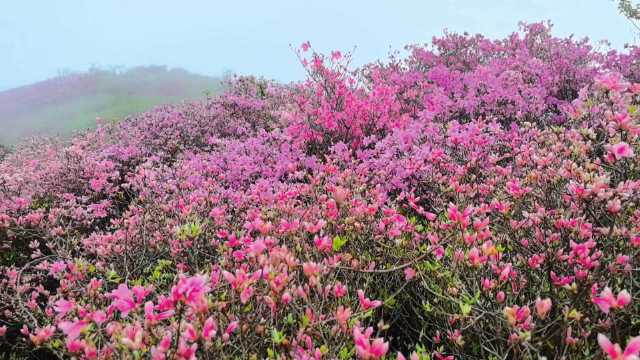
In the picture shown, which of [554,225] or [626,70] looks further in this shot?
[626,70]

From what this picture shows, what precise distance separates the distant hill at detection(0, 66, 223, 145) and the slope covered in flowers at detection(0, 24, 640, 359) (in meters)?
16.7

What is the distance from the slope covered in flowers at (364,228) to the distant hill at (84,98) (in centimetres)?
1675

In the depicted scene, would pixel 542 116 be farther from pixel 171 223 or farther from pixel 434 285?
pixel 171 223

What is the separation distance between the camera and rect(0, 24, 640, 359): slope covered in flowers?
214cm

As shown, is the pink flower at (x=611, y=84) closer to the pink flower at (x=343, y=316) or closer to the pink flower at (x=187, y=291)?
the pink flower at (x=343, y=316)

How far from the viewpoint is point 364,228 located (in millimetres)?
3432

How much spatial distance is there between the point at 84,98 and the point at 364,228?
108ft

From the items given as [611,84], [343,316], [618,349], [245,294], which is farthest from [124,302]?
[611,84]

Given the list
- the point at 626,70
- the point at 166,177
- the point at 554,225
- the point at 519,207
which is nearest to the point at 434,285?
the point at 554,225

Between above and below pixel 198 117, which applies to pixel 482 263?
below

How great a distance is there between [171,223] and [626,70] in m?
8.41

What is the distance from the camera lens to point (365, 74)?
1041 centimetres

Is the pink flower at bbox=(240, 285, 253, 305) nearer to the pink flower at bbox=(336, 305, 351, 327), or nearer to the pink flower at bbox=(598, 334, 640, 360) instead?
the pink flower at bbox=(336, 305, 351, 327)

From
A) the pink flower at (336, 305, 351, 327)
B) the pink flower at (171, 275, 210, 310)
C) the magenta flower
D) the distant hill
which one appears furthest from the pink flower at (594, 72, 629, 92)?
the distant hill
